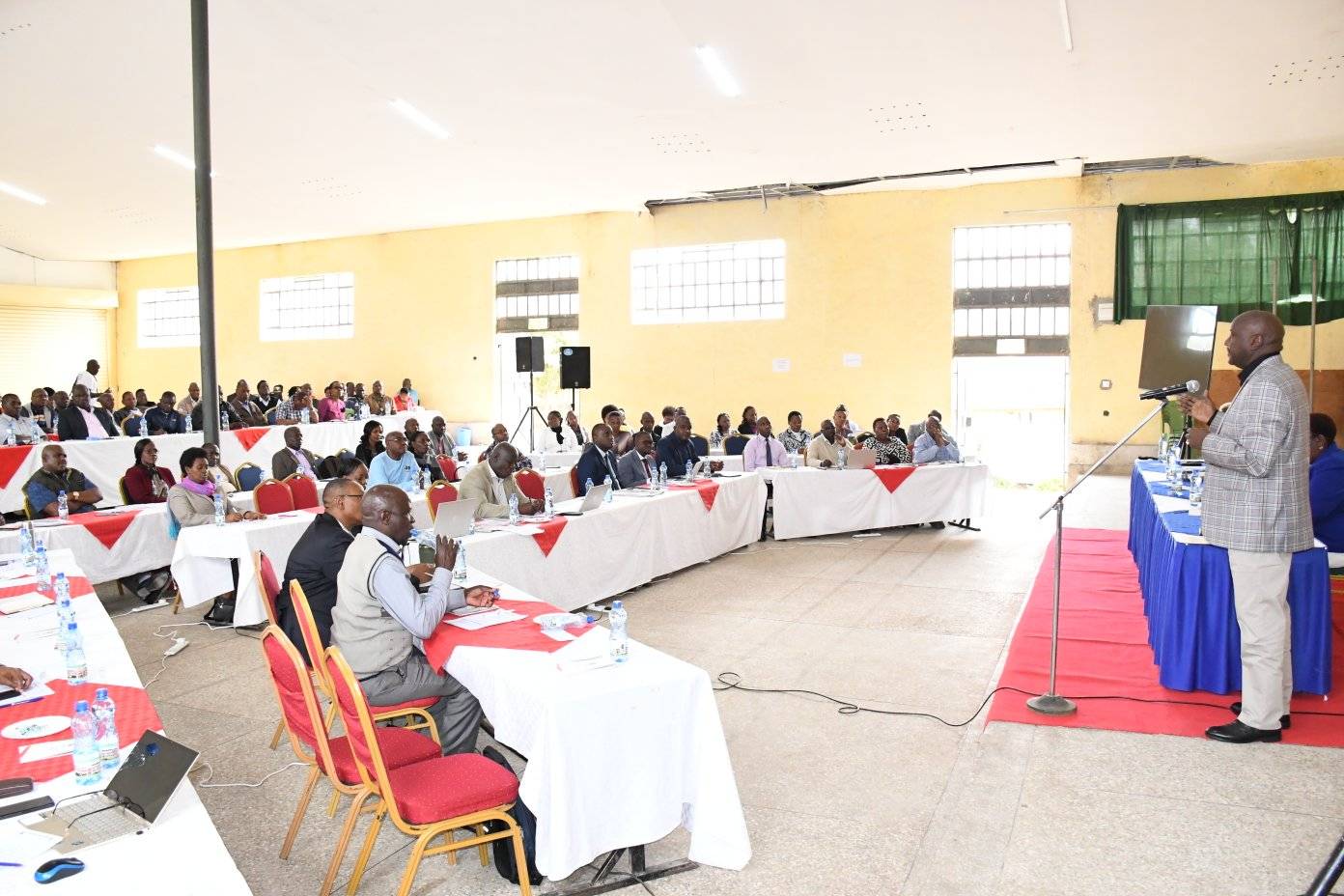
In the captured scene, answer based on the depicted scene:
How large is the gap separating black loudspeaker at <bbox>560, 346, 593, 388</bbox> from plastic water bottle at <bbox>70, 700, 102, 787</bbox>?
1353 cm

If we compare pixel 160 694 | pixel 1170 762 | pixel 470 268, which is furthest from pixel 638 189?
pixel 1170 762

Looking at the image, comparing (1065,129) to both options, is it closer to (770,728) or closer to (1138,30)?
(1138,30)

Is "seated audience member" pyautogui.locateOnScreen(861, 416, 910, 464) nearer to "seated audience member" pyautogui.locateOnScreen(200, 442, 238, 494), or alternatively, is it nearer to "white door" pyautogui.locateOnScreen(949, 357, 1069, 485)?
"white door" pyautogui.locateOnScreen(949, 357, 1069, 485)

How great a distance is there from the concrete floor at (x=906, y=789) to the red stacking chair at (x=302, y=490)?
70.1 inches

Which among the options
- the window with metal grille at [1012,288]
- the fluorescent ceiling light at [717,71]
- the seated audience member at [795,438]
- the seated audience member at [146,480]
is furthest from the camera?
the window with metal grille at [1012,288]

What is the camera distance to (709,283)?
17.6 m

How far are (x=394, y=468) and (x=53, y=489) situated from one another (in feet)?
8.75

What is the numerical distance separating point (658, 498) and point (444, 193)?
33.9 ft

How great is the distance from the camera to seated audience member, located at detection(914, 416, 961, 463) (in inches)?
429

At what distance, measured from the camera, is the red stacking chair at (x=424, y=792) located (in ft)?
9.32

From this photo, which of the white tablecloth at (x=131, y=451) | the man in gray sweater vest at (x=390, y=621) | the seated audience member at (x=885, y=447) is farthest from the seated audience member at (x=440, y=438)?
the man in gray sweater vest at (x=390, y=621)

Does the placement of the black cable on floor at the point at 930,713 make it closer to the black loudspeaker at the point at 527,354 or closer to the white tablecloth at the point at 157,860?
the white tablecloth at the point at 157,860

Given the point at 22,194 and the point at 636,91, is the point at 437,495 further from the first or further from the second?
the point at 22,194

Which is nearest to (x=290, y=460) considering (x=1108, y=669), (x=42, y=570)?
(x=42, y=570)
